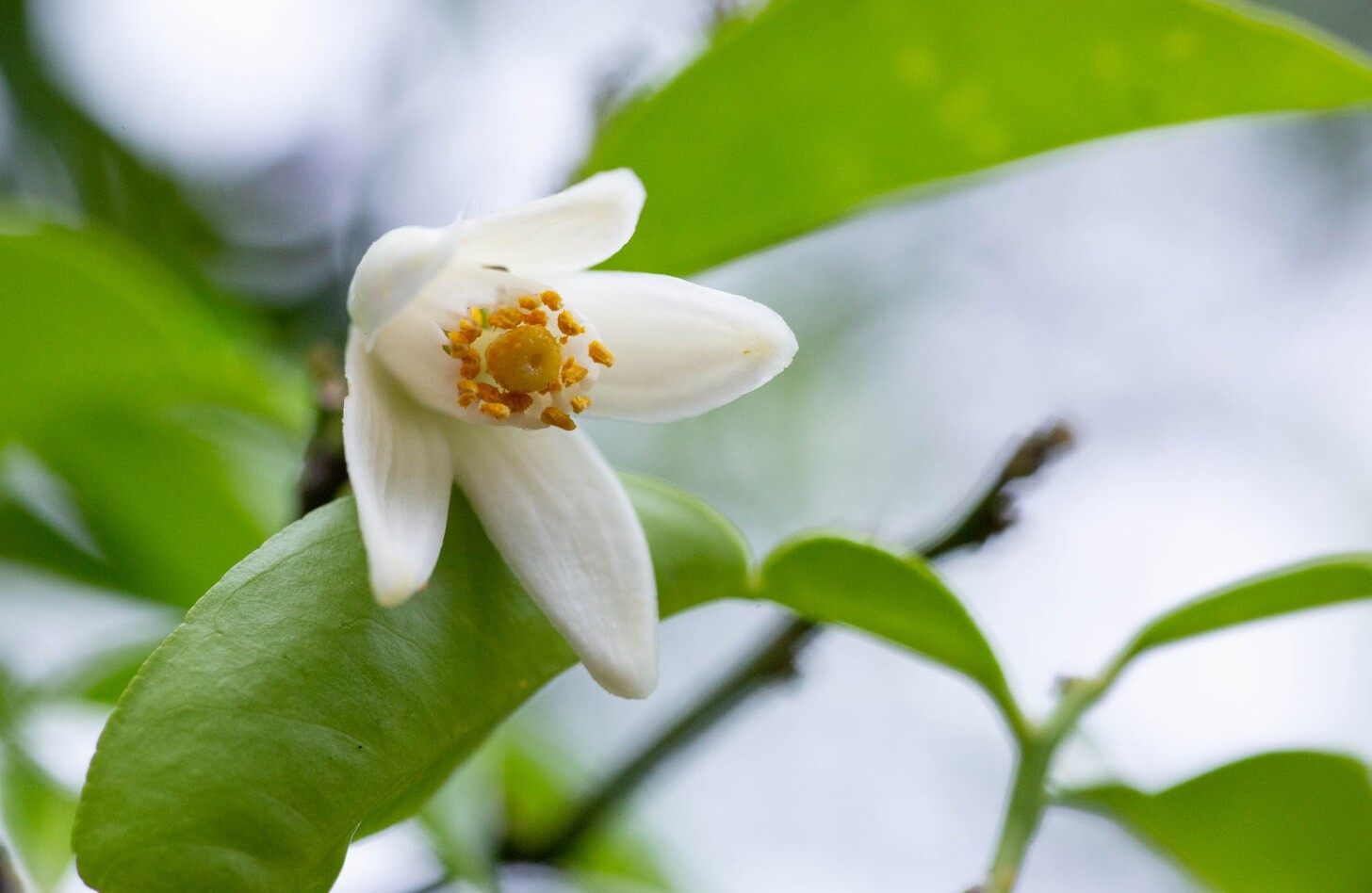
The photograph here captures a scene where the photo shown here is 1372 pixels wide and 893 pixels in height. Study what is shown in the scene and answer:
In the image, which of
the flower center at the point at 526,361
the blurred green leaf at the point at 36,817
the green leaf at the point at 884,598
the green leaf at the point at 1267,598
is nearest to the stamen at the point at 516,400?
the flower center at the point at 526,361

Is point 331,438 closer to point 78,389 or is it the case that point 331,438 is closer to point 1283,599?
point 78,389

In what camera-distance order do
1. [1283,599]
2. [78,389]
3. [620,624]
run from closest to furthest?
[620,624]
[1283,599]
[78,389]

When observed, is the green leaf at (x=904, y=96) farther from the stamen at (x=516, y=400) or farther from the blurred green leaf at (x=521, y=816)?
the blurred green leaf at (x=521, y=816)

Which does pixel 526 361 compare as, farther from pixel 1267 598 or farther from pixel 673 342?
pixel 1267 598

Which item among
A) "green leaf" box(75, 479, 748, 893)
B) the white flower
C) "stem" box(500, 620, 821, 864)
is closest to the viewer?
"green leaf" box(75, 479, 748, 893)

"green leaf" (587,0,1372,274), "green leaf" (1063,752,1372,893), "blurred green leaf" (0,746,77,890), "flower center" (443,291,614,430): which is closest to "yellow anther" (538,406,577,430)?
"flower center" (443,291,614,430)

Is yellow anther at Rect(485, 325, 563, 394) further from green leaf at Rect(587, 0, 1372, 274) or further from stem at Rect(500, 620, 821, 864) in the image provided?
stem at Rect(500, 620, 821, 864)

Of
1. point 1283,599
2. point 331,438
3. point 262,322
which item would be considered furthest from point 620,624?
point 262,322
